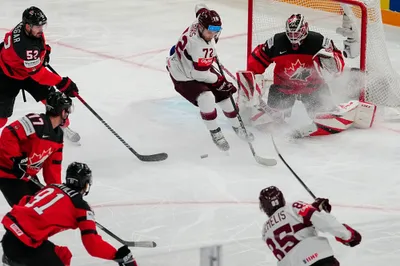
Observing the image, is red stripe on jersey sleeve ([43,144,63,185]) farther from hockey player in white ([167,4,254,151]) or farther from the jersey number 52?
hockey player in white ([167,4,254,151])

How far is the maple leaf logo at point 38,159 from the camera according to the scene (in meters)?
3.65

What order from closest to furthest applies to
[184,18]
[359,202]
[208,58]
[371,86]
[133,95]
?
[359,202] < [208,58] < [371,86] < [133,95] < [184,18]

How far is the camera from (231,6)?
832 cm

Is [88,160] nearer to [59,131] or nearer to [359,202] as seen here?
[59,131]

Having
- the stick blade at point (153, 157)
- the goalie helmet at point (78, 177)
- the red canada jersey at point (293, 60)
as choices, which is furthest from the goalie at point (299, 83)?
the goalie helmet at point (78, 177)

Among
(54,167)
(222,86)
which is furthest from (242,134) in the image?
(54,167)

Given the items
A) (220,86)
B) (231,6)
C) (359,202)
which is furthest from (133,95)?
(231,6)

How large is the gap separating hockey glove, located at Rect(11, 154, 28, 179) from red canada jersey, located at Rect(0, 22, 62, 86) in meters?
0.98

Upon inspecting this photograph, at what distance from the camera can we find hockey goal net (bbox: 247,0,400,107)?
5.32 m

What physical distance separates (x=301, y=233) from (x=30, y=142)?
4.00 ft

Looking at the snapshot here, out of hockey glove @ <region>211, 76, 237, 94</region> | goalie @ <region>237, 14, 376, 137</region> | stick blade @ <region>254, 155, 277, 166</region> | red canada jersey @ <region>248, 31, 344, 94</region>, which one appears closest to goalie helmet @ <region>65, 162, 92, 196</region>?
stick blade @ <region>254, 155, 277, 166</region>

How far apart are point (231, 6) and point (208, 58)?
3.61 meters

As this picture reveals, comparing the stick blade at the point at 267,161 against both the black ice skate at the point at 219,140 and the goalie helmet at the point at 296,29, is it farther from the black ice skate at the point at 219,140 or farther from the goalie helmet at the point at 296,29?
the goalie helmet at the point at 296,29

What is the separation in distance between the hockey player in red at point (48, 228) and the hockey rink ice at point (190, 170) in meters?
0.10
